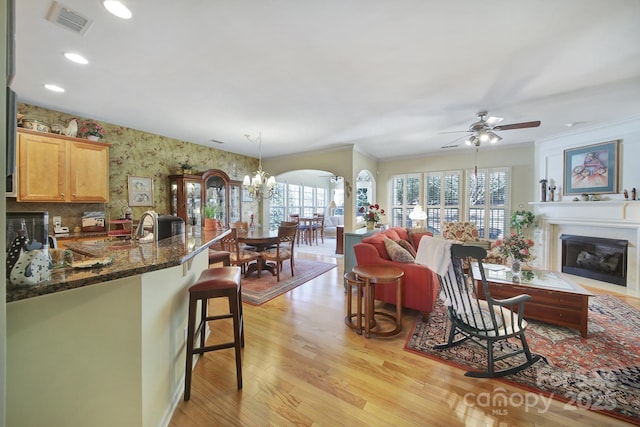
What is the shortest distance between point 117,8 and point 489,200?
6.73 meters

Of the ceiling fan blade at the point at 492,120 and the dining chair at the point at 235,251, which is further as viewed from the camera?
the dining chair at the point at 235,251

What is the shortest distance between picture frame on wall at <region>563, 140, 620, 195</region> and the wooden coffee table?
251cm

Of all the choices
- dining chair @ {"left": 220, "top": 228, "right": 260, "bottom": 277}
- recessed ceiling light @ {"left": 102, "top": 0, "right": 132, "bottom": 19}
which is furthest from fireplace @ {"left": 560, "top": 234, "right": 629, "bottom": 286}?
recessed ceiling light @ {"left": 102, "top": 0, "right": 132, "bottom": 19}

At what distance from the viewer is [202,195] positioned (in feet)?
15.9

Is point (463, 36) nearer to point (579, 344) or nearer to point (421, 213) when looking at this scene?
point (579, 344)

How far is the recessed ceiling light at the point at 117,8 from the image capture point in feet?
5.09

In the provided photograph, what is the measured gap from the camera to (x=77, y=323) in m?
1.14

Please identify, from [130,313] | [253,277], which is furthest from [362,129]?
[130,313]

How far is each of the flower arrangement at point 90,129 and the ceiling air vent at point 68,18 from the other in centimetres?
218

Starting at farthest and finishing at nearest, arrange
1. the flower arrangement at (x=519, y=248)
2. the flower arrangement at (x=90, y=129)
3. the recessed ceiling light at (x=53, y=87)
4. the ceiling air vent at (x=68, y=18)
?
the flower arrangement at (x=90, y=129)
the flower arrangement at (x=519, y=248)
the recessed ceiling light at (x=53, y=87)
the ceiling air vent at (x=68, y=18)

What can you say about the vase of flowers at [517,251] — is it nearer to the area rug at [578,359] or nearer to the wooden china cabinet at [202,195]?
the area rug at [578,359]

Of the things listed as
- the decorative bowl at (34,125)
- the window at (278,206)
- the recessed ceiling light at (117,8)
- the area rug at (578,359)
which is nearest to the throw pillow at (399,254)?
the area rug at (578,359)

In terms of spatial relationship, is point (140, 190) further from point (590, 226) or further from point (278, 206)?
point (590, 226)

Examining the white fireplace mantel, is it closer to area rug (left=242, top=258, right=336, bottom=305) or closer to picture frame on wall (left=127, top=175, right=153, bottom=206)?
area rug (left=242, top=258, right=336, bottom=305)
